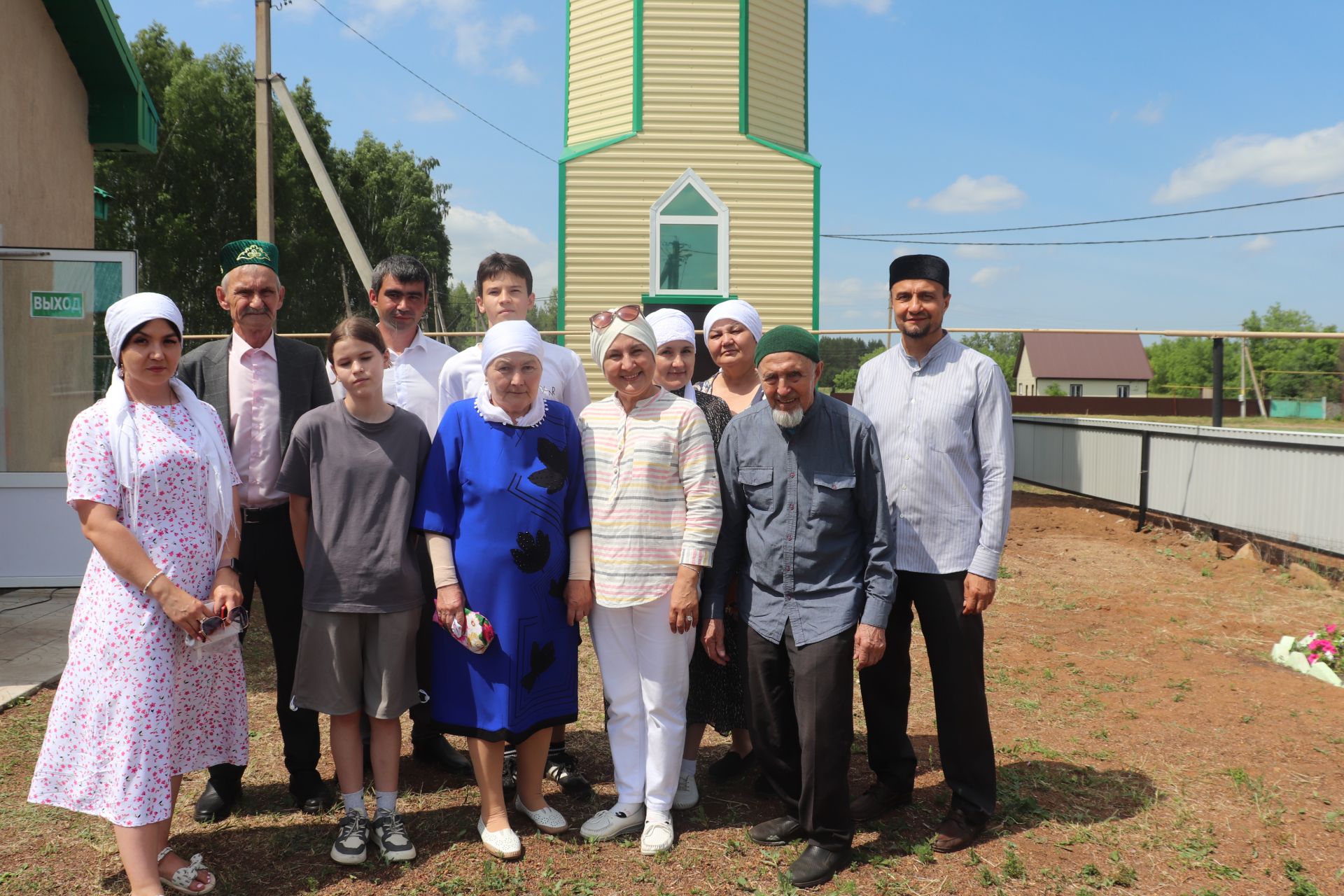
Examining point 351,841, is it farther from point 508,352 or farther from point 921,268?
point 921,268

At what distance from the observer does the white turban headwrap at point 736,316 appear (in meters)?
3.79

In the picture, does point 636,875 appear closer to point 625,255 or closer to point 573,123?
point 625,255

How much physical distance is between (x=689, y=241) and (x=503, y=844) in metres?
10.3

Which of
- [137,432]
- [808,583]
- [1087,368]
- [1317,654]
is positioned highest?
[1087,368]

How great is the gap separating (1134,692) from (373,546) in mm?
4379

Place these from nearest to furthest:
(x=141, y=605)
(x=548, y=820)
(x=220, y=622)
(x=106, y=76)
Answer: (x=141, y=605)
(x=220, y=622)
(x=548, y=820)
(x=106, y=76)

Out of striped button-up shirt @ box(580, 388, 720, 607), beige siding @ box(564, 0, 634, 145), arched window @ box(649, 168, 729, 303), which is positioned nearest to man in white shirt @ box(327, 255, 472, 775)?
striped button-up shirt @ box(580, 388, 720, 607)

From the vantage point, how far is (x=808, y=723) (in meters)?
3.13

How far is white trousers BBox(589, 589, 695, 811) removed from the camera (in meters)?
3.30

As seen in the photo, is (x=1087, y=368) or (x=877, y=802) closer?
(x=877, y=802)

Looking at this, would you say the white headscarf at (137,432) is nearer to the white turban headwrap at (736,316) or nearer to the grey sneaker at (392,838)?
the grey sneaker at (392,838)

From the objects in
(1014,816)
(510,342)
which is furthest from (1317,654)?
(510,342)

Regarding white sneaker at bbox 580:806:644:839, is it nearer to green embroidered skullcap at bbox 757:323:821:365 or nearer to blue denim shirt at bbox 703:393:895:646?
blue denim shirt at bbox 703:393:895:646

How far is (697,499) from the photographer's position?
10.6 feet
